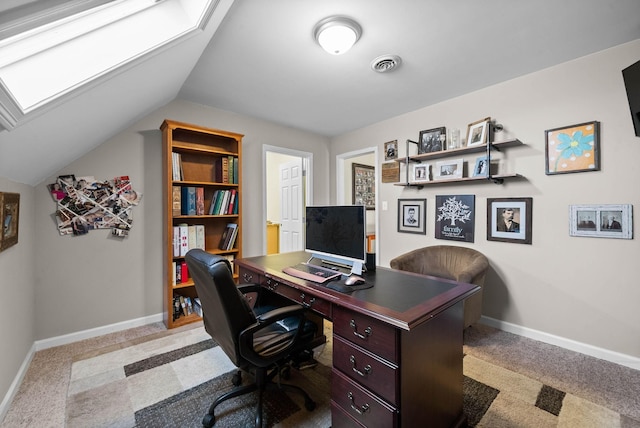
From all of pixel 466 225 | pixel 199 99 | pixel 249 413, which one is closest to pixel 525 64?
pixel 466 225

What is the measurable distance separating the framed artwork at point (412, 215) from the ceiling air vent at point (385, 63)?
1591 mm

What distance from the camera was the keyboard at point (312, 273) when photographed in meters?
1.58

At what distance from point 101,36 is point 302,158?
2.99 meters

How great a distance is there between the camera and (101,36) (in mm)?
1308

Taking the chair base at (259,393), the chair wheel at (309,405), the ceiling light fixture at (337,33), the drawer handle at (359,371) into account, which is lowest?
the chair wheel at (309,405)

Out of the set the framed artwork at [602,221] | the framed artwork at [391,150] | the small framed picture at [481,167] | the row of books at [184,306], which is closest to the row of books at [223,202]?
the row of books at [184,306]

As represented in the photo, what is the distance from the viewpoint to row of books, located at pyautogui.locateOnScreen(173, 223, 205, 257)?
2705 millimetres

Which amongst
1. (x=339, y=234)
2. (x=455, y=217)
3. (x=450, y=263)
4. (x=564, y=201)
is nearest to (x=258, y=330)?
→ (x=339, y=234)

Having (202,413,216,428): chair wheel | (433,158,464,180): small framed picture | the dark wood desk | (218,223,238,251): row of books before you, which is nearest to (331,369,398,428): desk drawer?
the dark wood desk

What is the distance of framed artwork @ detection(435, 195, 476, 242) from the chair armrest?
85.6 inches

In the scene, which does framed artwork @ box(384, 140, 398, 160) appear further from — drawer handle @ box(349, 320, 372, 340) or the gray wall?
drawer handle @ box(349, 320, 372, 340)

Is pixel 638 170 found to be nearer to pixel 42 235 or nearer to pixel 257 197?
pixel 257 197

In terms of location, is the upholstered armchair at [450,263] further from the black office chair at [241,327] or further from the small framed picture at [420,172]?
the black office chair at [241,327]

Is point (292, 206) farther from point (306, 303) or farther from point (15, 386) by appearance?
point (15, 386)
